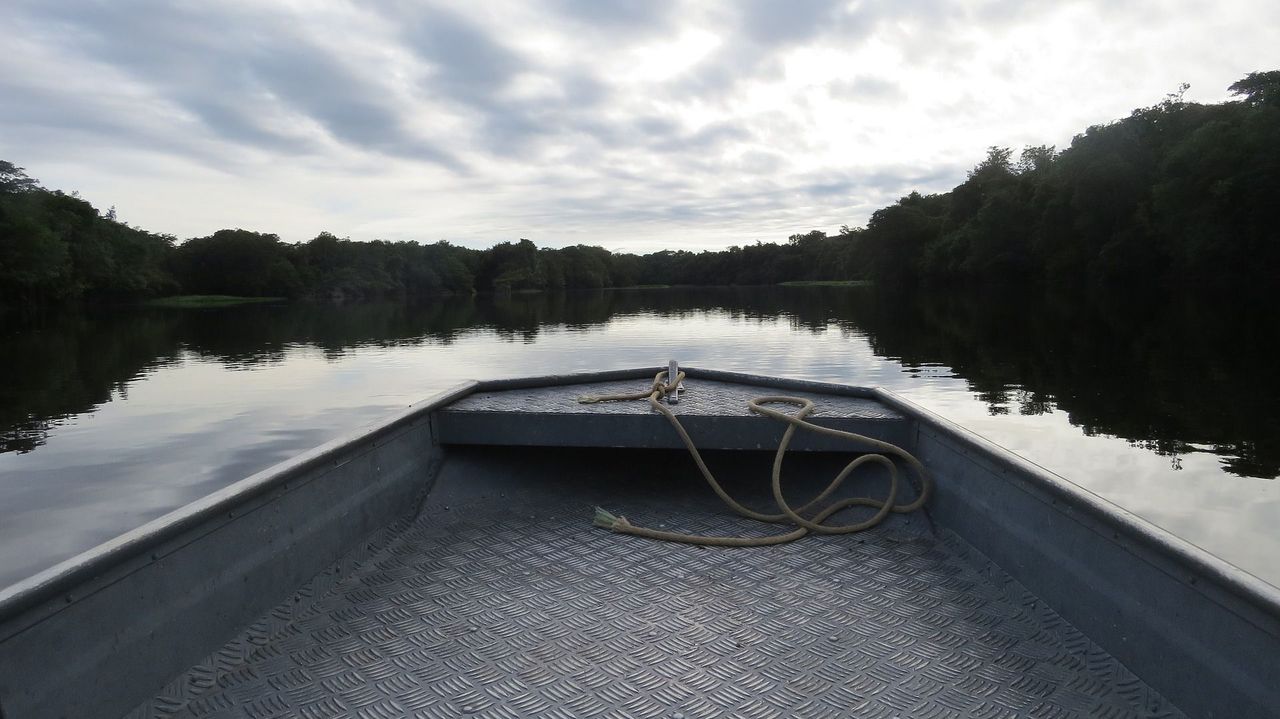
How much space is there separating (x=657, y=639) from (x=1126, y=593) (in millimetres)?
1562

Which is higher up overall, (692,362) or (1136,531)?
(1136,531)

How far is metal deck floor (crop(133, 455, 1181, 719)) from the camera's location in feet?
7.24

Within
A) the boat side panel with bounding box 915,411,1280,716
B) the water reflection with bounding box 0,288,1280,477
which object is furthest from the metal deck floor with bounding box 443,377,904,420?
the water reflection with bounding box 0,288,1280,477

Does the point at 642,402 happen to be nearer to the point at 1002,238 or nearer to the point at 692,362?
the point at 692,362

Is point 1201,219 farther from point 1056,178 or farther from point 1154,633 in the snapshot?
point 1154,633

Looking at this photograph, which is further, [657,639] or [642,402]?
[642,402]

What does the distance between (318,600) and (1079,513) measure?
9.54 ft

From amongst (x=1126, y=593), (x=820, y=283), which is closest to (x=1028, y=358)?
(x=1126, y=593)

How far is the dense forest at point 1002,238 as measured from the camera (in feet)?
135

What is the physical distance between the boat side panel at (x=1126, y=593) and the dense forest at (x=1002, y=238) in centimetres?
4820

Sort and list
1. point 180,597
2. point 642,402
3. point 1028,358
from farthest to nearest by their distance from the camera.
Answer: point 1028,358 → point 642,402 → point 180,597

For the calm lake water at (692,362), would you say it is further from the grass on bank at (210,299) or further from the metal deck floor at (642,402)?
the grass on bank at (210,299)

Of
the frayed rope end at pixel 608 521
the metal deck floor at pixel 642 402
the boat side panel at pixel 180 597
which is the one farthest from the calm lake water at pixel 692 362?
the frayed rope end at pixel 608 521

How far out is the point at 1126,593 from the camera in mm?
2186
